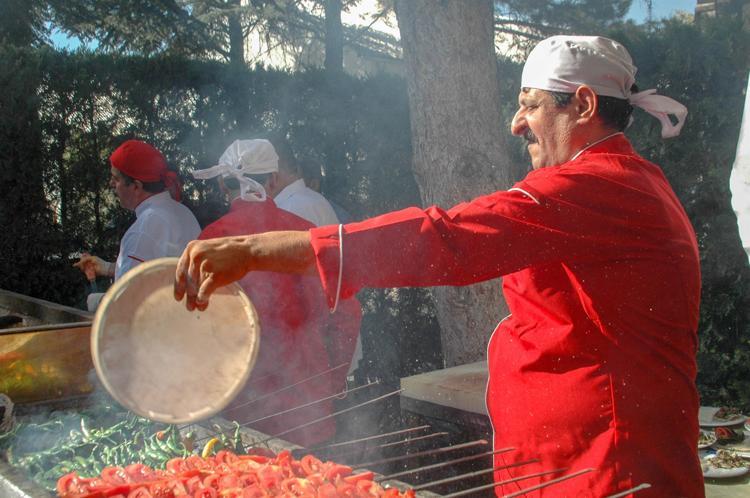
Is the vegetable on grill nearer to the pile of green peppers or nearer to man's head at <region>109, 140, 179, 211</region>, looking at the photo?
the pile of green peppers

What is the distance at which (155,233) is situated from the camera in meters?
4.68

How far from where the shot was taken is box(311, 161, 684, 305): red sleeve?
1.75 meters

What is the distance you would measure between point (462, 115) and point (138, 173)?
2.42 m

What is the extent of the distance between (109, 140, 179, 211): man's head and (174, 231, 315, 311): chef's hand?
3.29m

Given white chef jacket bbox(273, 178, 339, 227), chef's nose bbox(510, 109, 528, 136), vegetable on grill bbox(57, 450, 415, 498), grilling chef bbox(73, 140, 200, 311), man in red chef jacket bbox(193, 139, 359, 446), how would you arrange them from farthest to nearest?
white chef jacket bbox(273, 178, 339, 227), grilling chef bbox(73, 140, 200, 311), man in red chef jacket bbox(193, 139, 359, 446), vegetable on grill bbox(57, 450, 415, 498), chef's nose bbox(510, 109, 528, 136)

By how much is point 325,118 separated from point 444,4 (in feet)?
8.36

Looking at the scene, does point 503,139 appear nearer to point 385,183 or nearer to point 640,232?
point 385,183

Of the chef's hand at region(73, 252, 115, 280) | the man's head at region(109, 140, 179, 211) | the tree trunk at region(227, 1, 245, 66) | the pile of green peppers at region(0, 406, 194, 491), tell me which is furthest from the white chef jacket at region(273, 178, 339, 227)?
the tree trunk at region(227, 1, 245, 66)

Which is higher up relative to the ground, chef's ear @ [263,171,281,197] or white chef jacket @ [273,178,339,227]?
chef's ear @ [263,171,281,197]

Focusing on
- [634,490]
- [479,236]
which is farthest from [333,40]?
[634,490]

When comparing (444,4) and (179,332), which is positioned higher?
(444,4)

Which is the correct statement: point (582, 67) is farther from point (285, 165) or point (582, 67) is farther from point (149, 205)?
point (149, 205)

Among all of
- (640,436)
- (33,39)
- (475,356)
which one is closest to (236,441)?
(640,436)

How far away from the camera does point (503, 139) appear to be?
585 cm
